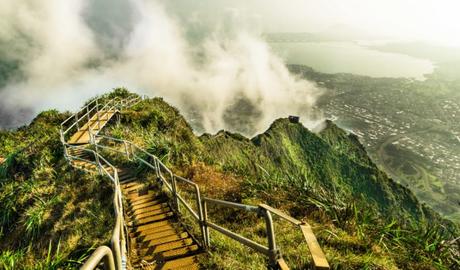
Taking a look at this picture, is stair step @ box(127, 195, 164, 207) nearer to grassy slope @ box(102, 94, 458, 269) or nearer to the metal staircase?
the metal staircase

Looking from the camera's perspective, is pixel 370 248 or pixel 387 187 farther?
pixel 387 187

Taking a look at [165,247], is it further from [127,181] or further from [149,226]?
[127,181]

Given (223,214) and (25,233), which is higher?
(223,214)

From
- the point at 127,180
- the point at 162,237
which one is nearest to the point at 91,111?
the point at 127,180

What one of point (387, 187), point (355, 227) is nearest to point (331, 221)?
point (355, 227)

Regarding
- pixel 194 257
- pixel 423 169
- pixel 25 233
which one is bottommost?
pixel 423 169

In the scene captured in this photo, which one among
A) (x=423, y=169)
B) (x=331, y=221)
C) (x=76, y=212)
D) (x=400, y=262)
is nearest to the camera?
(x=400, y=262)

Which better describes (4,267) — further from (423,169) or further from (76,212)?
(423,169)

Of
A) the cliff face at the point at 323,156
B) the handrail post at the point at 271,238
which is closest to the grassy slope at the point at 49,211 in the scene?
the handrail post at the point at 271,238

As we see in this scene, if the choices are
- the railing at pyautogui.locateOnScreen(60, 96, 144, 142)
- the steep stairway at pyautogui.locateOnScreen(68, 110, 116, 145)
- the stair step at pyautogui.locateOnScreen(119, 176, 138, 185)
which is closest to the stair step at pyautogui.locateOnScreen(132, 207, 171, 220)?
the stair step at pyautogui.locateOnScreen(119, 176, 138, 185)
